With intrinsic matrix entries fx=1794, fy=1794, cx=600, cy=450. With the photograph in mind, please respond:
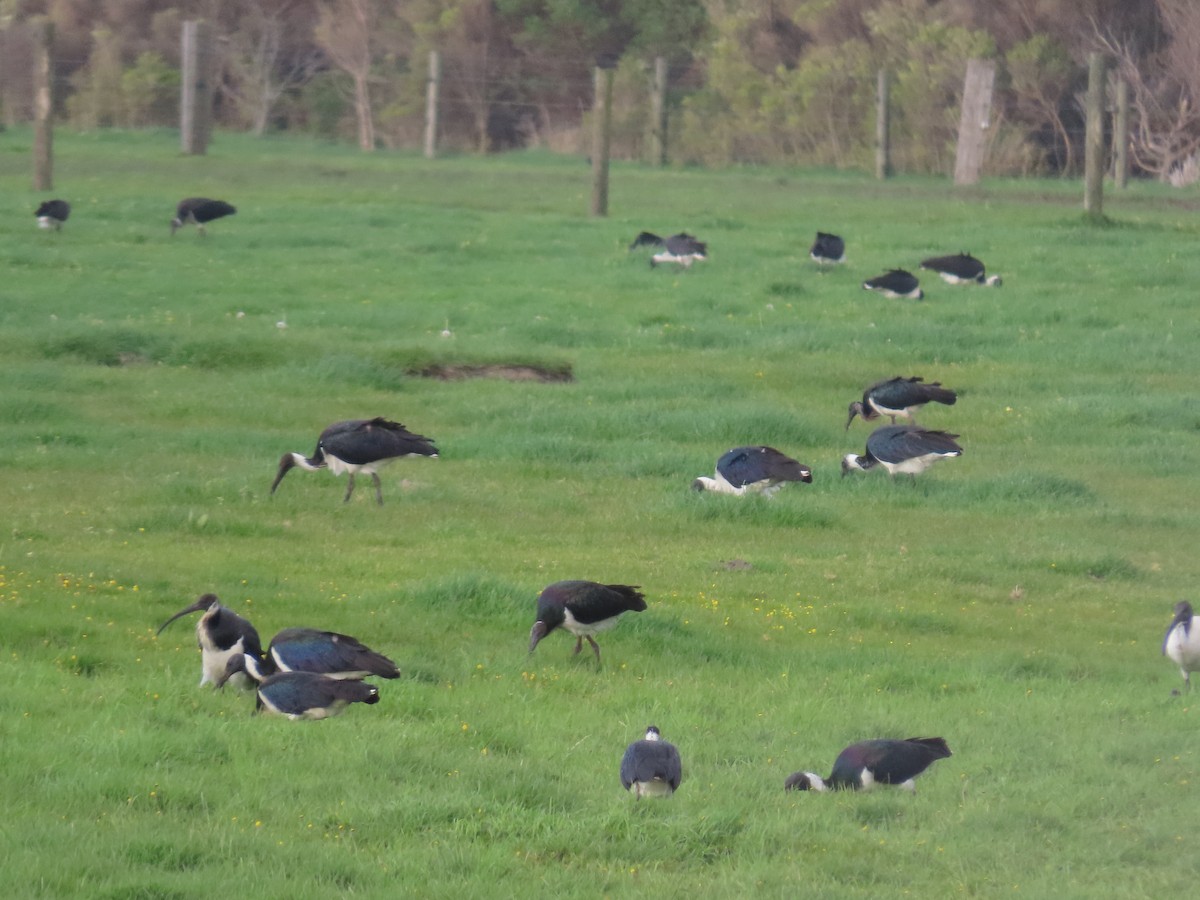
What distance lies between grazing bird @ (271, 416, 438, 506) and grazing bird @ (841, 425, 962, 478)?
3814 millimetres

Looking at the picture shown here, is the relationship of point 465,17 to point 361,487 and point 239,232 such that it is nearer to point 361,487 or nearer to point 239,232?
point 239,232

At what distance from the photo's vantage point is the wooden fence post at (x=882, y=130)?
4041cm

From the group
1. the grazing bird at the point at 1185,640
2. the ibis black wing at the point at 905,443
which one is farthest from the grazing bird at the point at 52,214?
the grazing bird at the point at 1185,640

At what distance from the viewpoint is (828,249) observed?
2533 centimetres

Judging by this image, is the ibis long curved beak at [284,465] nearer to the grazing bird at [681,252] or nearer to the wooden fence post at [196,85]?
the grazing bird at [681,252]

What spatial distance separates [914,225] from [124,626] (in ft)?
73.9

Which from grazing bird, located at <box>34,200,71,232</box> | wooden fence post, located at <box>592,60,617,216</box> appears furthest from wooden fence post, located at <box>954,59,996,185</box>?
grazing bird, located at <box>34,200,71,232</box>

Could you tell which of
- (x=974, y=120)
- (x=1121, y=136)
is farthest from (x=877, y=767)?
(x=1121, y=136)

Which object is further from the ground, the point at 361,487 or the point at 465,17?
the point at 465,17

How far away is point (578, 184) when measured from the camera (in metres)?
38.6

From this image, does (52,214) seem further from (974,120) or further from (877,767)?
(877,767)

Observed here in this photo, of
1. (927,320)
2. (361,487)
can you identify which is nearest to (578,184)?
(927,320)

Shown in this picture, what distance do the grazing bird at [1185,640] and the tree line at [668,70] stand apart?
34109mm

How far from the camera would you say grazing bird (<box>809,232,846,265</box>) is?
83.1 feet
